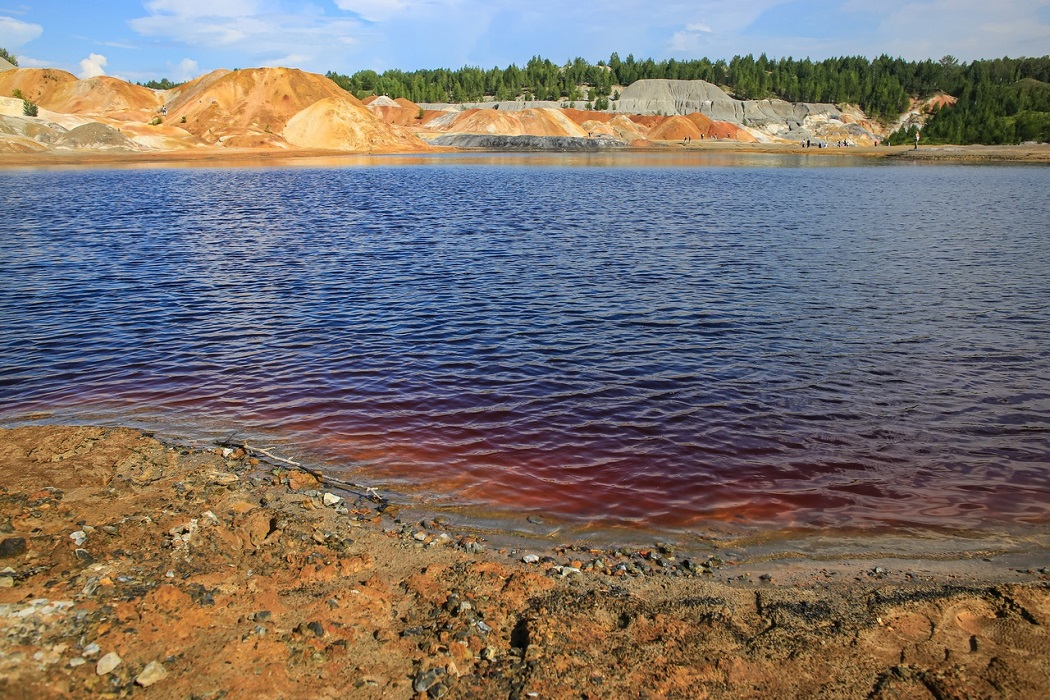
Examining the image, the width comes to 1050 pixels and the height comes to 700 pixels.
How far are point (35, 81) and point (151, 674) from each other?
642 ft

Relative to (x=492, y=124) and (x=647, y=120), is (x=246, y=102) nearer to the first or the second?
(x=492, y=124)

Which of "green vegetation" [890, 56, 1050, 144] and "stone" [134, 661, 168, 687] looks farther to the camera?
"green vegetation" [890, 56, 1050, 144]

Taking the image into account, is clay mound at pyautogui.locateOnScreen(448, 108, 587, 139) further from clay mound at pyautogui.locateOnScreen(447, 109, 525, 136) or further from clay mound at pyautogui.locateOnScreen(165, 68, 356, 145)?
clay mound at pyautogui.locateOnScreen(165, 68, 356, 145)

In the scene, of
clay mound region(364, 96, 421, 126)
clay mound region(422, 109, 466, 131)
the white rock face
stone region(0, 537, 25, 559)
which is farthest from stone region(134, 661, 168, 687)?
the white rock face

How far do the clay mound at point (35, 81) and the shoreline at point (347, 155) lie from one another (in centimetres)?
7119

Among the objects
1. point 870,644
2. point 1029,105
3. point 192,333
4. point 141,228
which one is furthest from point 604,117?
point 870,644

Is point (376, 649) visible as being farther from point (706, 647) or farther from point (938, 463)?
point (938, 463)

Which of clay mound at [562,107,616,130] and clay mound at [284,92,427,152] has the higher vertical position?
clay mound at [562,107,616,130]

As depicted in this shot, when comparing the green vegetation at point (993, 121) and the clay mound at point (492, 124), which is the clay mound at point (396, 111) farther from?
the green vegetation at point (993, 121)

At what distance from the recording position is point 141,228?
36344 mm

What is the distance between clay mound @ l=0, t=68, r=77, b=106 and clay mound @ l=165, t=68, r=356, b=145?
31740 mm

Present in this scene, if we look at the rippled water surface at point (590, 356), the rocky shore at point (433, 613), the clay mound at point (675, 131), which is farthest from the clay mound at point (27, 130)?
the clay mound at point (675, 131)

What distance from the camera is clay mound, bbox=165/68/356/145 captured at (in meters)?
124

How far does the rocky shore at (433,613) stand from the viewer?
579 centimetres
